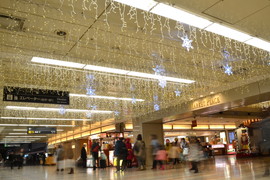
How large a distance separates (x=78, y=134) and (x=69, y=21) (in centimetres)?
2054

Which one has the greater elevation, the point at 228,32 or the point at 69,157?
the point at 228,32

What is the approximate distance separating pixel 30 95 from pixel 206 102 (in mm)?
7219

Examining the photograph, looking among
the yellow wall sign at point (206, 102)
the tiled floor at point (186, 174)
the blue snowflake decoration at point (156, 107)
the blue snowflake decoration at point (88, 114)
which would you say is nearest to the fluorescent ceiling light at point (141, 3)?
the tiled floor at point (186, 174)

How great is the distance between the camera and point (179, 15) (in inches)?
174

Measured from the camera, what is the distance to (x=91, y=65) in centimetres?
681

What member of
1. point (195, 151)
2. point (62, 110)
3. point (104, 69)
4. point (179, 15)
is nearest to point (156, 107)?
point (62, 110)

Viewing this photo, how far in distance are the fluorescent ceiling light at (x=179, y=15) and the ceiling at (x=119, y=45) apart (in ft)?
0.37

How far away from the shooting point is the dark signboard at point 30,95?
729 cm

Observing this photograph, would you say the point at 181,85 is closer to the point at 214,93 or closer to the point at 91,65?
the point at 214,93

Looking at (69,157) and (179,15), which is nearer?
(179,15)

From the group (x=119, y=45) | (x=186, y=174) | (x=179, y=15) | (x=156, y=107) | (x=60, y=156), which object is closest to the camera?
(x=179, y=15)

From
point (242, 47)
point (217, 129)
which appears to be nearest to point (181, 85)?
point (242, 47)

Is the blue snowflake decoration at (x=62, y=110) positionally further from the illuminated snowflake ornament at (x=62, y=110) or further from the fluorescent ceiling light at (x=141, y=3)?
the fluorescent ceiling light at (x=141, y=3)

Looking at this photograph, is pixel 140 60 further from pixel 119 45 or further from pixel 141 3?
pixel 141 3
